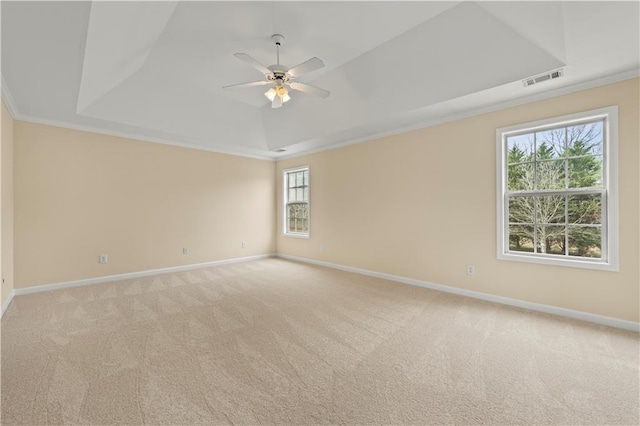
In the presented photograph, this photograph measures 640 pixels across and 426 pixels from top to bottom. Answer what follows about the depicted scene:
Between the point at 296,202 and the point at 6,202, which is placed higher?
the point at 296,202

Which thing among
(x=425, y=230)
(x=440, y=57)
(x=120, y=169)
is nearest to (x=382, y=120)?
(x=440, y=57)

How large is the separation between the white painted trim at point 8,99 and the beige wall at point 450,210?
4.49 metres

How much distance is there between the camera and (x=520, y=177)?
3514 mm

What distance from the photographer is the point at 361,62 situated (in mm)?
3436

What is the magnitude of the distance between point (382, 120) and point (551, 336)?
10.6 feet

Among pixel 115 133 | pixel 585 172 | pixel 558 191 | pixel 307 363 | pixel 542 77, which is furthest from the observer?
pixel 115 133

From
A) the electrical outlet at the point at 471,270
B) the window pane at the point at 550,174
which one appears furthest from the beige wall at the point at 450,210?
the window pane at the point at 550,174

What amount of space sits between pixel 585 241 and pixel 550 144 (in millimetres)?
1179

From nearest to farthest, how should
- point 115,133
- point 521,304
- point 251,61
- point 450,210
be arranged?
point 251,61 < point 521,304 < point 450,210 < point 115,133

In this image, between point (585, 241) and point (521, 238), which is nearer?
point (585, 241)

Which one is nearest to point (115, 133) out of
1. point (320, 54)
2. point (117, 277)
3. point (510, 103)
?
point (117, 277)

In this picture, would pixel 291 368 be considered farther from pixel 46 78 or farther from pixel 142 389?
pixel 46 78

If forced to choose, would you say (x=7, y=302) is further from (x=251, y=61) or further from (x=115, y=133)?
(x=251, y=61)

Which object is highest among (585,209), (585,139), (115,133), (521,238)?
(115,133)
